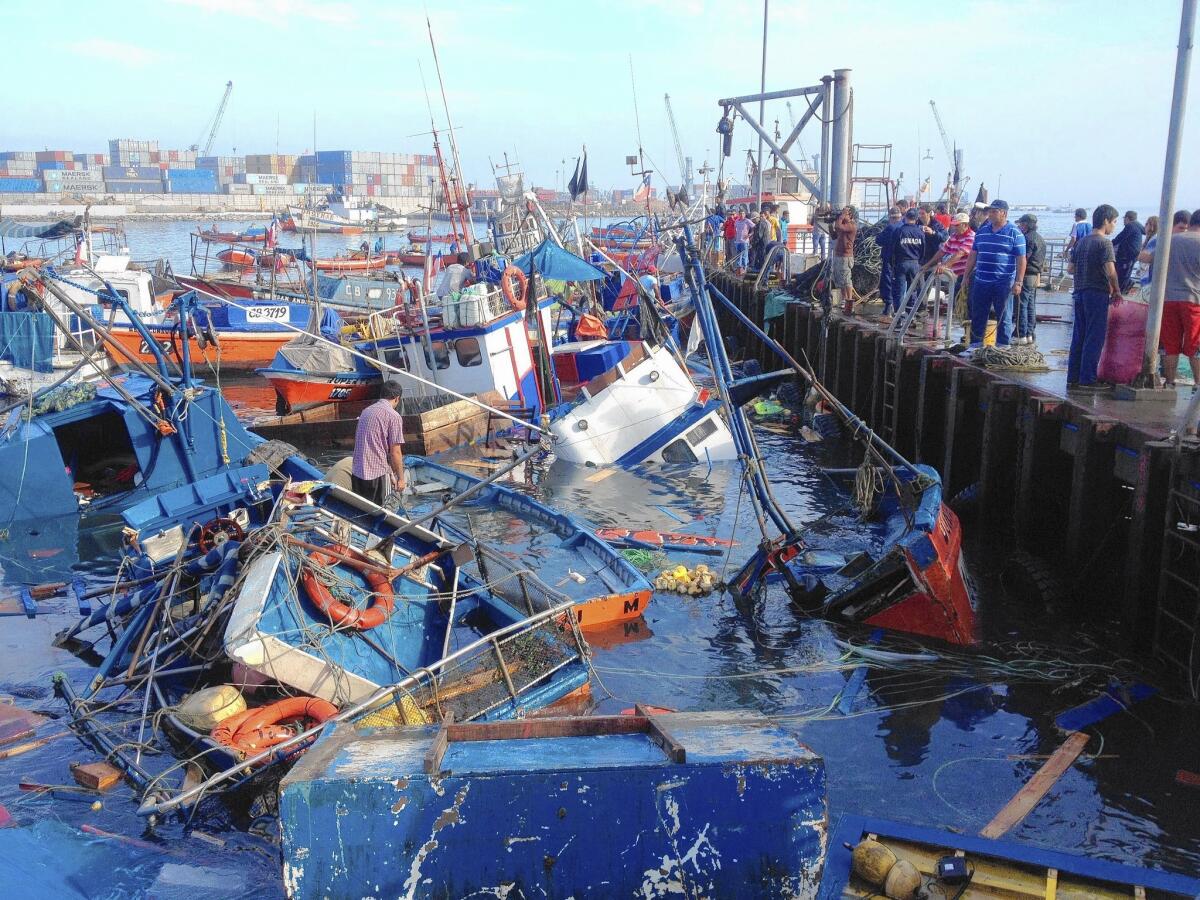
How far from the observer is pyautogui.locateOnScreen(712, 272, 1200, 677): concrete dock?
8.14 m

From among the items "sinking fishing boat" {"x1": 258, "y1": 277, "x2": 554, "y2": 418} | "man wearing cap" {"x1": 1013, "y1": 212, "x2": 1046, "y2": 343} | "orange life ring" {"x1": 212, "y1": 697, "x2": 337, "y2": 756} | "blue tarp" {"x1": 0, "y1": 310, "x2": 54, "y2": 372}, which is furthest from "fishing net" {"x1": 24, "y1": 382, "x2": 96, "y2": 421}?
"man wearing cap" {"x1": 1013, "y1": 212, "x2": 1046, "y2": 343}

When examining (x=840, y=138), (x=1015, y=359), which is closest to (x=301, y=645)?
(x=1015, y=359)

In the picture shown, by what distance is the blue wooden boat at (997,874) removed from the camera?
4594mm

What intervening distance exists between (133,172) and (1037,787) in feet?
594

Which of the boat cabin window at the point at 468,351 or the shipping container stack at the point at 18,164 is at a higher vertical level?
the shipping container stack at the point at 18,164

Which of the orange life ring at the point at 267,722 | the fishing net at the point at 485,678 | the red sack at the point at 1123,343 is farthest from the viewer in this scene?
the red sack at the point at 1123,343

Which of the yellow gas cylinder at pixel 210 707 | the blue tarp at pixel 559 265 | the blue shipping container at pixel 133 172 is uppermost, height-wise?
the blue shipping container at pixel 133 172

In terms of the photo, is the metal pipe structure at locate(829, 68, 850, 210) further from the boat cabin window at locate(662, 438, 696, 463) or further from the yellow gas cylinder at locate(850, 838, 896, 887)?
the yellow gas cylinder at locate(850, 838, 896, 887)

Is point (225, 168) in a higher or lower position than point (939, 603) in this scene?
higher

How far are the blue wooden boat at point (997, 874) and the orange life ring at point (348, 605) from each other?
3.55 meters

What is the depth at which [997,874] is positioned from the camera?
15.6ft

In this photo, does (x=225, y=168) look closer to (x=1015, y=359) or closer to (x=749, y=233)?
(x=749, y=233)

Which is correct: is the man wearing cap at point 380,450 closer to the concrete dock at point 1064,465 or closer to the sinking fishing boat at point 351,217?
the concrete dock at point 1064,465

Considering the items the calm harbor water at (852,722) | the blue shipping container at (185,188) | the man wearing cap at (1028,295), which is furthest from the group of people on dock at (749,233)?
the blue shipping container at (185,188)
